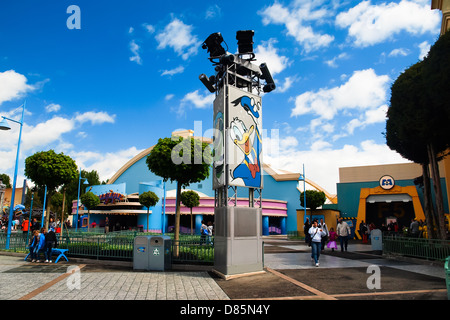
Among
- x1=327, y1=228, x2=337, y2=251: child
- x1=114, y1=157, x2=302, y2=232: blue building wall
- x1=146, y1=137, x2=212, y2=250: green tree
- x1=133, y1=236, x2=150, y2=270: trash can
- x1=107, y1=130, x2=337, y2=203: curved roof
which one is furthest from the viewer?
x1=107, y1=130, x2=337, y2=203: curved roof

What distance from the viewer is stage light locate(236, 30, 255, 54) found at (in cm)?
1148

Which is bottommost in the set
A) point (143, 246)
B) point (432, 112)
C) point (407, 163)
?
point (143, 246)

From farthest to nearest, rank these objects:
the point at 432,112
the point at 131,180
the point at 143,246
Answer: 1. the point at 131,180
2. the point at 432,112
3. the point at 143,246

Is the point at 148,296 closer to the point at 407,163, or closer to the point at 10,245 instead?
the point at 10,245

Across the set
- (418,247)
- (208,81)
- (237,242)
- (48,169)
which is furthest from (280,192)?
(237,242)

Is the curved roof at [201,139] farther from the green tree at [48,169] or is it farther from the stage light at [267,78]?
the stage light at [267,78]

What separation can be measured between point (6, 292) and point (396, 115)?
15.6m

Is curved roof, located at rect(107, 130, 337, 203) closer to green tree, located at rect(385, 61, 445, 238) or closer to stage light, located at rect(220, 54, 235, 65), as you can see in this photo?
green tree, located at rect(385, 61, 445, 238)

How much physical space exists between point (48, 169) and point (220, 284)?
11603 mm

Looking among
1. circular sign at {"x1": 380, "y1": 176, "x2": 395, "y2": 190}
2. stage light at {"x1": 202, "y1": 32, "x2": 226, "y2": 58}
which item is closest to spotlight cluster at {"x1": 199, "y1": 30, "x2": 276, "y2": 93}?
stage light at {"x1": 202, "y1": 32, "x2": 226, "y2": 58}

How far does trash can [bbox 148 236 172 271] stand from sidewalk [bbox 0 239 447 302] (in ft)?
1.30
